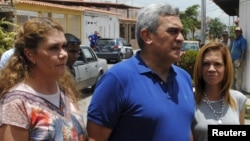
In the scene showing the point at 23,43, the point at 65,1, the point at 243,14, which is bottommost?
the point at 23,43

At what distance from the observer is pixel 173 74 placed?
292cm

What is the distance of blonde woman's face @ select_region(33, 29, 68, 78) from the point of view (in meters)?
2.51

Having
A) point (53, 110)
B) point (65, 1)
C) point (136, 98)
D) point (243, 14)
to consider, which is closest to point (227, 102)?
point (136, 98)

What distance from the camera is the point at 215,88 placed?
3326mm

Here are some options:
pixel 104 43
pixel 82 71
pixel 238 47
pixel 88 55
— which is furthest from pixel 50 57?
pixel 104 43

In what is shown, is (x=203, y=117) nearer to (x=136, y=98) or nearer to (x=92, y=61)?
(x=136, y=98)

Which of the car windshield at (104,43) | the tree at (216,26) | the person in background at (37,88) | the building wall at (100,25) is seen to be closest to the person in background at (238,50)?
the person in background at (37,88)

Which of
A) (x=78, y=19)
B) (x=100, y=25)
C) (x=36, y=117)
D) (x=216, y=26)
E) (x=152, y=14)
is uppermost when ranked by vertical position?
(x=216, y=26)

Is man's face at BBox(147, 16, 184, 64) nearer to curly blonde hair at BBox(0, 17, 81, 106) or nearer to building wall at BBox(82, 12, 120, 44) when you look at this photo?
curly blonde hair at BBox(0, 17, 81, 106)

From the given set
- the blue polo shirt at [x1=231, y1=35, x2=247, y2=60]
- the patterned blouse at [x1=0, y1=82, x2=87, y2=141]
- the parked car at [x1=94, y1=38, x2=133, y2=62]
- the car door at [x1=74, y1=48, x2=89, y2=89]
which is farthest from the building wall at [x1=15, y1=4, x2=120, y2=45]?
the patterned blouse at [x1=0, y1=82, x2=87, y2=141]

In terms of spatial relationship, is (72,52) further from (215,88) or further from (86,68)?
(86,68)

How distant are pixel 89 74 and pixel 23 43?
1023cm

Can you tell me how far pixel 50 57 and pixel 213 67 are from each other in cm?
131

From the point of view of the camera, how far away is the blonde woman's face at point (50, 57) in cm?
251
